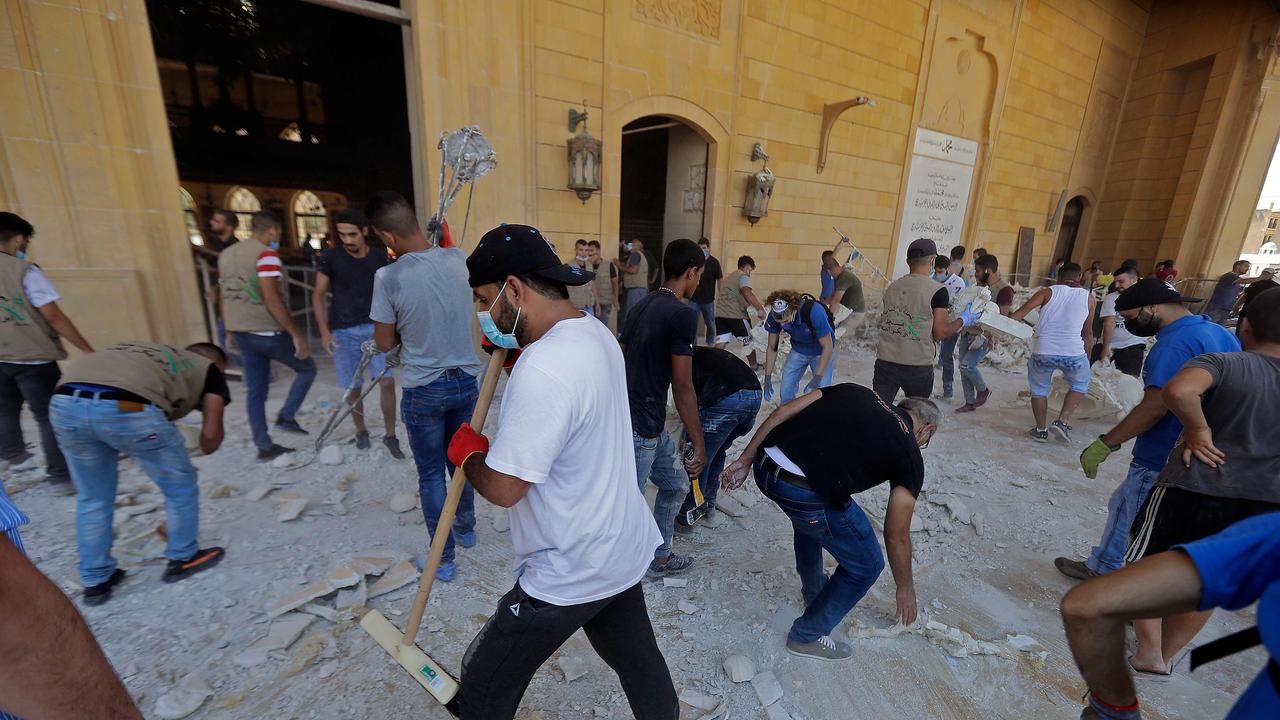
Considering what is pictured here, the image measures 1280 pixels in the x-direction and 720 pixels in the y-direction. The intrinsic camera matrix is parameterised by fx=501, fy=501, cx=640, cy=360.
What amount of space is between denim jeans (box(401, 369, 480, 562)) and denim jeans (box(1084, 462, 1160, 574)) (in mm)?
Result: 3722

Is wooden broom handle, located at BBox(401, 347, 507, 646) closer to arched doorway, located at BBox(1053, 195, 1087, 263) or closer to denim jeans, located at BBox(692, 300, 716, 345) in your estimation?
denim jeans, located at BBox(692, 300, 716, 345)

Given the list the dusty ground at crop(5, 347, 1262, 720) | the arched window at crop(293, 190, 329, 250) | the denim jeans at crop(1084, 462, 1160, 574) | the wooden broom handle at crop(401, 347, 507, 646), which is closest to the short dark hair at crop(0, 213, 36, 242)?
the dusty ground at crop(5, 347, 1262, 720)

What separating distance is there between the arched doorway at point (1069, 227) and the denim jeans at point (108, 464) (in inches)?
757

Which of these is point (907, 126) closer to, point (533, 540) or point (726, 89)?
point (726, 89)

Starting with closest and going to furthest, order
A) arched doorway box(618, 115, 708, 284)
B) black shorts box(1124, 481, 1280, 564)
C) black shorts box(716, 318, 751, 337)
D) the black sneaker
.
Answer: black shorts box(1124, 481, 1280, 564)
the black sneaker
black shorts box(716, 318, 751, 337)
arched doorway box(618, 115, 708, 284)

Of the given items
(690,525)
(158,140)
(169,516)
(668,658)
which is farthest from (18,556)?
(158,140)

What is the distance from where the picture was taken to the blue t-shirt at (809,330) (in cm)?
481

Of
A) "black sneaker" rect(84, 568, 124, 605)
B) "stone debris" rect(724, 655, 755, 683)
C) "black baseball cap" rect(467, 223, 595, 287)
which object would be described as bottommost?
"stone debris" rect(724, 655, 755, 683)

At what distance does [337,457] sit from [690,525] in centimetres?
299

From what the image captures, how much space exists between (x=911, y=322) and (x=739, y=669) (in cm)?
331

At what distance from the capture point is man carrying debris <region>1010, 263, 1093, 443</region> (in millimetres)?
5020

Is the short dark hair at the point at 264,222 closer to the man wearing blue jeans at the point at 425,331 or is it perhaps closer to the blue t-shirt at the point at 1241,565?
the man wearing blue jeans at the point at 425,331

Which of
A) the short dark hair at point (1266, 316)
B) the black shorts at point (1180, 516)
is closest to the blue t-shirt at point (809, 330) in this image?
the black shorts at point (1180, 516)

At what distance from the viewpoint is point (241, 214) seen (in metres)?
16.3
